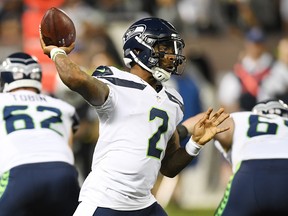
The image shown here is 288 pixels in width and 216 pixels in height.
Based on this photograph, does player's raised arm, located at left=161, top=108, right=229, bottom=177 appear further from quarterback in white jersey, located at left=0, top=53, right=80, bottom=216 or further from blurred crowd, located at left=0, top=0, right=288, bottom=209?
blurred crowd, located at left=0, top=0, right=288, bottom=209

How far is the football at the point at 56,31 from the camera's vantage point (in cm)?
605

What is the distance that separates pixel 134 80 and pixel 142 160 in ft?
1.60

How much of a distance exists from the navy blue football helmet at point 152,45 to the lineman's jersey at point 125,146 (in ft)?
0.51

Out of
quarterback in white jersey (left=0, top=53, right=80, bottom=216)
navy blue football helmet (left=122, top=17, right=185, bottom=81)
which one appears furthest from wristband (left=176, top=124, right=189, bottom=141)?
quarterback in white jersey (left=0, top=53, right=80, bottom=216)

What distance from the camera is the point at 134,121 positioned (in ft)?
20.1

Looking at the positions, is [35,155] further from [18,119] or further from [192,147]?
[192,147]

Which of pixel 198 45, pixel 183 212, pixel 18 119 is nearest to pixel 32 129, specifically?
pixel 18 119

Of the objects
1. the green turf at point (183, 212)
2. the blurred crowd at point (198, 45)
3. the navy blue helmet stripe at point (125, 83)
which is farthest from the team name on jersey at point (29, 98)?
the green turf at point (183, 212)

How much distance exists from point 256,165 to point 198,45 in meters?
6.82

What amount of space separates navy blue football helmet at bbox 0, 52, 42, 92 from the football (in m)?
1.71

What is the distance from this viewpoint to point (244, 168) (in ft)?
23.9

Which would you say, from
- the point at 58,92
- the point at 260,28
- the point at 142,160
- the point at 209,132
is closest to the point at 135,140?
the point at 142,160

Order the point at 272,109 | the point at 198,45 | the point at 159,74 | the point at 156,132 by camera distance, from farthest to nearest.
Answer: the point at 198,45 < the point at 272,109 < the point at 159,74 < the point at 156,132

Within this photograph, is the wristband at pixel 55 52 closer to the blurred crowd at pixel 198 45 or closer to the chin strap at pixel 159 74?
the chin strap at pixel 159 74
